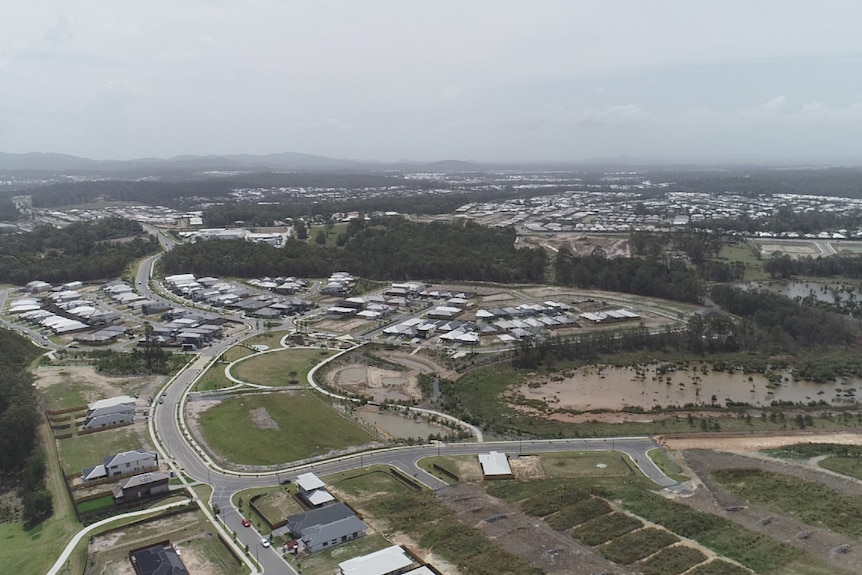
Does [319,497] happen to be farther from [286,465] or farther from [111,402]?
[111,402]

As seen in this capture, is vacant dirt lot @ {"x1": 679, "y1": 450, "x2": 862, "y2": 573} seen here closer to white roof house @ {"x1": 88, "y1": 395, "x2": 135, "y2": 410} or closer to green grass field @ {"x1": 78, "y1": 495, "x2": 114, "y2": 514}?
green grass field @ {"x1": 78, "y1": 495, "x2": 114, "y2": 514}

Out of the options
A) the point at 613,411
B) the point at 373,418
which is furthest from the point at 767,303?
the point at 373,418

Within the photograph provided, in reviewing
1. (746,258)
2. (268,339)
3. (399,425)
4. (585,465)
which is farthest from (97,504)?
(746,258)

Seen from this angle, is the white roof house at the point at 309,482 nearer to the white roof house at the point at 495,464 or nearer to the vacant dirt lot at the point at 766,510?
the white roof house at the point at 495,464

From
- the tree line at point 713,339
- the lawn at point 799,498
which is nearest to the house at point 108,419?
the tree line at point 713,339

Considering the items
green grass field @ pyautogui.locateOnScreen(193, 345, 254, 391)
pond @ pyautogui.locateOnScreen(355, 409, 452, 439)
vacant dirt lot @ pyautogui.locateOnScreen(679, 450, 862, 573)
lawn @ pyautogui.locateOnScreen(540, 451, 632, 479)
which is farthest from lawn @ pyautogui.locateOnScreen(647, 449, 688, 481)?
green grass field @ pyautogui.locateOnScreen(193, 345, 254, 391)

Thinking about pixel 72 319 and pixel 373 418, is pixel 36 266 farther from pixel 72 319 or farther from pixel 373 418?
pixel 373 418
